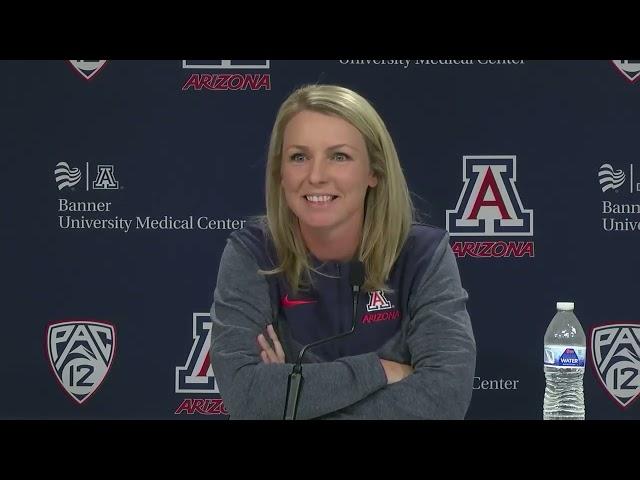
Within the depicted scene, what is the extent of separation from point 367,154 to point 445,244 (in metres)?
0.35

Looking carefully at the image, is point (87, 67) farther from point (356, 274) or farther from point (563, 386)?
point (563, 386)

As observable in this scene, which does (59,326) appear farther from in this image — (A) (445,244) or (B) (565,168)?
(B) (565,168)

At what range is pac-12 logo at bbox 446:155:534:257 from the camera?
3688 mm

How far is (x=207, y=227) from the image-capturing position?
147 inches

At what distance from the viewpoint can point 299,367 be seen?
223 cm

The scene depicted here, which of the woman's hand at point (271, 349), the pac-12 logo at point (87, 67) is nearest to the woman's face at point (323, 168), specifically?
the woman's hand at point (271, 349)

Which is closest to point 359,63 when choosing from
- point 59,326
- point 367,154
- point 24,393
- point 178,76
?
point 178,76

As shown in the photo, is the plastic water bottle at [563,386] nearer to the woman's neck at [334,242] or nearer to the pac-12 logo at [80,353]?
the woman's neck at [334,242]

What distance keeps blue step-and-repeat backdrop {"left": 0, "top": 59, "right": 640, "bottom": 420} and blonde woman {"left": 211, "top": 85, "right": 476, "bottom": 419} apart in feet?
3.48

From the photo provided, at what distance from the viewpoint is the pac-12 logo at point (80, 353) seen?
3773 mm

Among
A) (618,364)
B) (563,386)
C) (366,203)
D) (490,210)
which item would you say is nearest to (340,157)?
(366,203)

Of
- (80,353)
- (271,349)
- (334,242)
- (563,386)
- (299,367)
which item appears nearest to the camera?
(299,367)

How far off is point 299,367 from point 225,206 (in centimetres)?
160

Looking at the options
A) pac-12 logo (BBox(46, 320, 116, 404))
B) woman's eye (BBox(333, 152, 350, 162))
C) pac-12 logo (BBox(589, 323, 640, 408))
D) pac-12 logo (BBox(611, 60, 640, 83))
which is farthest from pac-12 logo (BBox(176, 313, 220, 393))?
pac-12 logo (BBox(611, 60, 640, 83))
